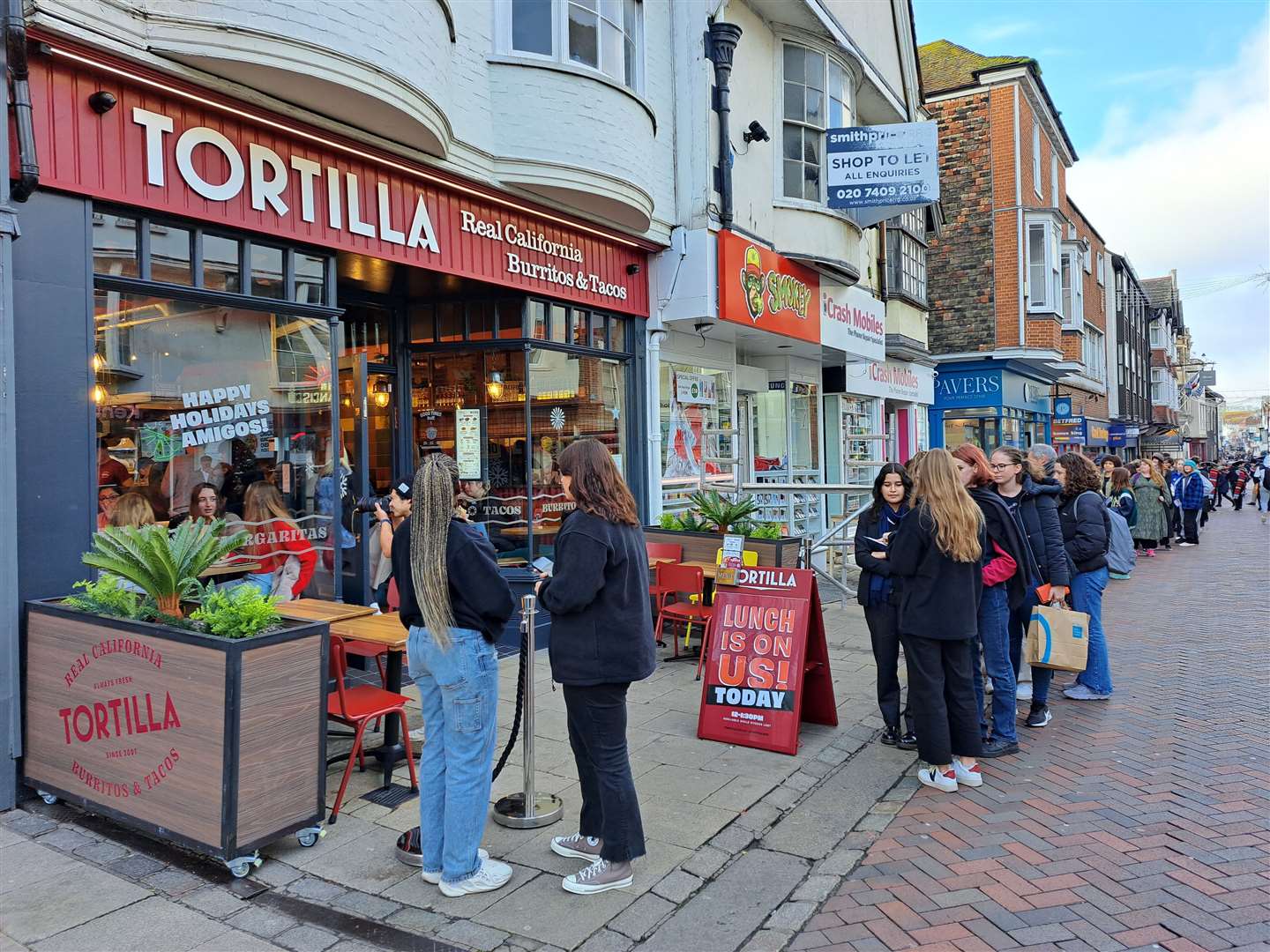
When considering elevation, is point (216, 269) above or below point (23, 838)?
above

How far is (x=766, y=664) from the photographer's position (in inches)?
218

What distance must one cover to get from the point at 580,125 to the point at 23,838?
690 cm

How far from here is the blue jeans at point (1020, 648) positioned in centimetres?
597

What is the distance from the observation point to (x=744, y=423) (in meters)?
13.6

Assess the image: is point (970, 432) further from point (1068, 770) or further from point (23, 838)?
point (23, 838)

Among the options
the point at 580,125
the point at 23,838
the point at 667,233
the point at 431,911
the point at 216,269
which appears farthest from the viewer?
the point at 667,233

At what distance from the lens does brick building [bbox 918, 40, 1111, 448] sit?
845 inches

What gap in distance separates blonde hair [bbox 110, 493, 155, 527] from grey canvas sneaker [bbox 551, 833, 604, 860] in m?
3.35

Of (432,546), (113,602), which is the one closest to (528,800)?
(432,546)

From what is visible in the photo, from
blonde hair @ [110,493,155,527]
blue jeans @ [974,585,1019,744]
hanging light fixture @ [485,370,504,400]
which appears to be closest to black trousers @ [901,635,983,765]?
blue jeans @ [974,585,1019,744]

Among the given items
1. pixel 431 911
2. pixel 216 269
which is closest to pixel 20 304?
pixel 216 269

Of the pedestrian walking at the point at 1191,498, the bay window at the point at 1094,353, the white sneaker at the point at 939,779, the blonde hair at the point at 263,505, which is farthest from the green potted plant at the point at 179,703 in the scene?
the bay window at the point at 1094,353

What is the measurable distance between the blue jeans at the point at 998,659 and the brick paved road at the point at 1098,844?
22 centimetres

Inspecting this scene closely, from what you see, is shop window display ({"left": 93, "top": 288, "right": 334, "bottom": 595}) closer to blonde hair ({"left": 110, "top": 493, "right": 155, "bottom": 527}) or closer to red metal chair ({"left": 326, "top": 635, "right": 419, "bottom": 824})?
blonde hair ({"left": 110, "top": 493, "right": 155, "bottom": 527})
